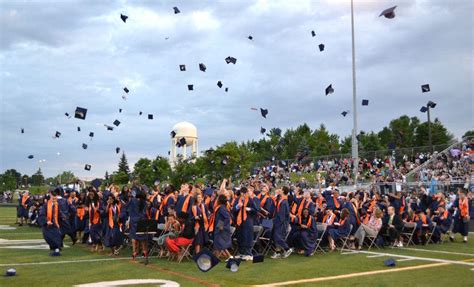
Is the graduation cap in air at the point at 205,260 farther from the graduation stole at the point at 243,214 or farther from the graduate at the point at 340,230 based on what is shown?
the graduate at the point at 340,230

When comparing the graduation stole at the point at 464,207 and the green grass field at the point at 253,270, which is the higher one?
the graduation stole at the point at 464,207

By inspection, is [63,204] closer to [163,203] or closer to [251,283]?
[163,203]

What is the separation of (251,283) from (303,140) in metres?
55.4

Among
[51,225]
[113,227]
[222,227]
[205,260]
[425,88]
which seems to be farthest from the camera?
[425,88]

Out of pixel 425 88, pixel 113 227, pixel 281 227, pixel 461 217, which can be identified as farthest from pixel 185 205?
pixel 425 88

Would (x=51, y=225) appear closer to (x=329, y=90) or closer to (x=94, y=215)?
(x=94, y=215)

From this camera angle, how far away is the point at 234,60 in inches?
763

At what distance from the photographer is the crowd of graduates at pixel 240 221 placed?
11.9 m

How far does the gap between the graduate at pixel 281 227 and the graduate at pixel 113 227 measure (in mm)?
4198

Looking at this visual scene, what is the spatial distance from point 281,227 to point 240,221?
3.81 feet

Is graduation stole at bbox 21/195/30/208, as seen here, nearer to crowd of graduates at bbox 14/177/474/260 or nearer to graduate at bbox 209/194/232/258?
crowd of graduates at bbox 14/177/474/260

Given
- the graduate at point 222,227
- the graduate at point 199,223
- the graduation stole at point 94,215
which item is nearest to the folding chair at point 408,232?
the graduate at point 222,227

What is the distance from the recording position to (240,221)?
1213cm

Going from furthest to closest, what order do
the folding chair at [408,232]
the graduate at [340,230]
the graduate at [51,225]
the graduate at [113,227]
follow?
the folding chair at [408,232]
the graduate at [340,230]
the graduate at [113,227]
the graduate at [51,225]
